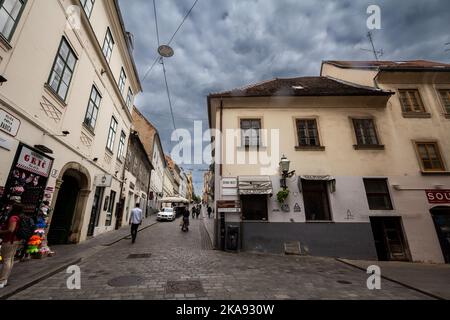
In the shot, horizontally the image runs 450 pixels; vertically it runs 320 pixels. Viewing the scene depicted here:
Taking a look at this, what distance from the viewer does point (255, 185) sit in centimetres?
944

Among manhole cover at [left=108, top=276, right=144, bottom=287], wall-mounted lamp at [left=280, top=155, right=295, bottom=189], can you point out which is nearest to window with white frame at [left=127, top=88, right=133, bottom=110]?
wall-mounted lamp at [left=280, top=155, right=295, bottom=189]

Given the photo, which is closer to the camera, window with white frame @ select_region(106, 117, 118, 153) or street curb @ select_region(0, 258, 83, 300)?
street curb @ select_region(0, 258, 83, 300)

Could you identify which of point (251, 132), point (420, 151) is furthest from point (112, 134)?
point (420, 151)

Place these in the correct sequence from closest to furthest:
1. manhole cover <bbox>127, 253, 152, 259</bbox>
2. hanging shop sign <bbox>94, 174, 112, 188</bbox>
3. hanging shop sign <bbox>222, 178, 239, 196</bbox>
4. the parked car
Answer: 1. manhole cover <bbox>127, 253, 152, 259</bbox>
2. hanging shop sign <bbox>222, 178, 239, 196</bbox>
3. hanging shop sign <bbox>94, 174, 112, 188</bbox>
4. the parked car

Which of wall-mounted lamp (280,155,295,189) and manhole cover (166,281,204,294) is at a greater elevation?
wall-mounted lamp (280,155,295,189)

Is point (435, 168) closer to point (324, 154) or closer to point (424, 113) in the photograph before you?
point (424, 113)

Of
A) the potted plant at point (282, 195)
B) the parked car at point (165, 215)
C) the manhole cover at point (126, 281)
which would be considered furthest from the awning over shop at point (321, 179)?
the parked car at point (165, 215)

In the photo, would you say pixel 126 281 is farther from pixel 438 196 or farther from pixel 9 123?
pixel 438 196

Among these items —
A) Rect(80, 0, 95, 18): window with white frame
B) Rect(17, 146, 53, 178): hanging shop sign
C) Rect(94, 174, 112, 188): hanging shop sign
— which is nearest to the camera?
Rect(17, 146, 53, 178): hanging shop sign

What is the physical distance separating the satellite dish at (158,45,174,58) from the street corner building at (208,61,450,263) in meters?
3.03

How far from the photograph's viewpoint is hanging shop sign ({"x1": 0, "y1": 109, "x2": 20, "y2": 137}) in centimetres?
497

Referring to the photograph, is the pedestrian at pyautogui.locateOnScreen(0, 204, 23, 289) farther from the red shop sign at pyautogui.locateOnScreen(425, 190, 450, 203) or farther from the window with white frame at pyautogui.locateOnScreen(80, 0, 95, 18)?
the red shop sign at pyautogui.locateOnScreen(425, 190, 450, 203)
